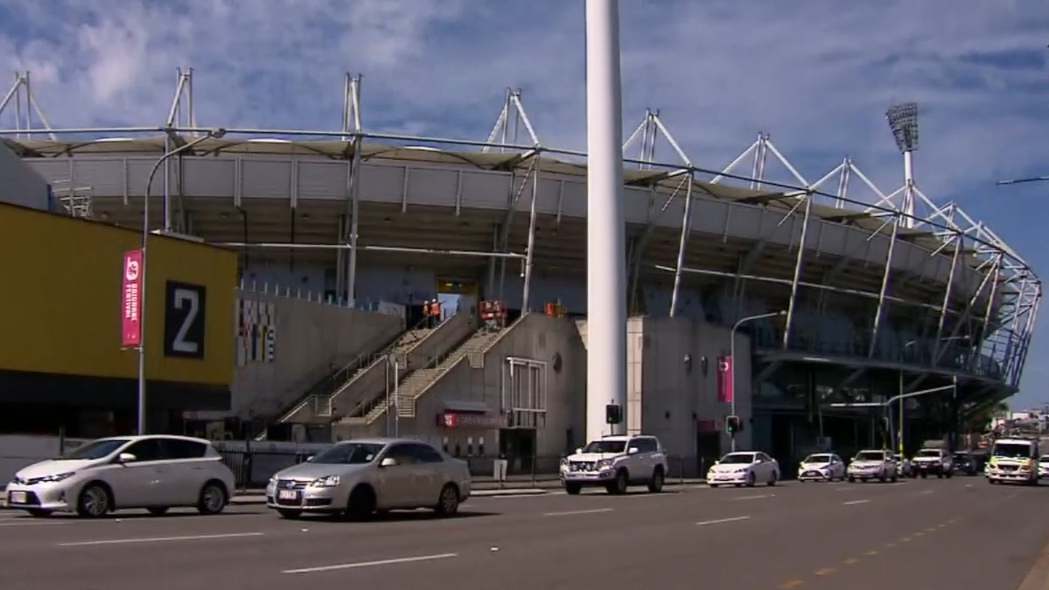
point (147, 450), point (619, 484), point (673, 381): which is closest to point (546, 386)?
point (673, 381)

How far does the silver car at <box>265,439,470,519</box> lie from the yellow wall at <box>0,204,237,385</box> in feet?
59.5

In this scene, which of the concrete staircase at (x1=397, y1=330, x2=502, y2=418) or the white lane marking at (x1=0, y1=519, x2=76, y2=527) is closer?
the white lane marking at (x1=0, y1=519, x2=76, y2=527)

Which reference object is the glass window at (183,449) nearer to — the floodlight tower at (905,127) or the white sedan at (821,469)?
the white sedan at (821,469)

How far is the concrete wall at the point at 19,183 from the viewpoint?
1938 inches

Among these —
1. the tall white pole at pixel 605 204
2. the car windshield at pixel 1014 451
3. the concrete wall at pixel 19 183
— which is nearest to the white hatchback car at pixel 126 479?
the concrete wall at pixel 19 183

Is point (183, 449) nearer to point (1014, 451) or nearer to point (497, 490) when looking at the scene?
point (497, 490)

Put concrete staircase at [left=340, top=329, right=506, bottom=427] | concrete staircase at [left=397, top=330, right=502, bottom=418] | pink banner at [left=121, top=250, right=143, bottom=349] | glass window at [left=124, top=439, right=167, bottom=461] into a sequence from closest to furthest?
1. glass window at [left=124, top=439, right=167, bottom=461]
2. pink banner at [left=121, top=250, right=143, bottom=349]
3. concrete staircase at [left=340, top=329, right=506, bottom=427]
4. concrete staircase at [left=397, top=330, right=502, bottom=418]

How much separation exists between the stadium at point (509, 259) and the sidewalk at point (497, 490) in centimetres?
713

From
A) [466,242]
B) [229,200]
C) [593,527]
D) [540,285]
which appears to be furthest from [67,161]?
[593,527]

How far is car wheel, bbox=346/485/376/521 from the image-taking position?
2392 cm

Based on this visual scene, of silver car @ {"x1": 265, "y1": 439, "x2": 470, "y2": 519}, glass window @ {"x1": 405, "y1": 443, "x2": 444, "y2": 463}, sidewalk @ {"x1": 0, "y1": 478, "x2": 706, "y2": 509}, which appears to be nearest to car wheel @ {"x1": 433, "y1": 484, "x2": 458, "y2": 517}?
silver car @ {"x1": 265, "y1": 439, "x2": 470, "y2": 519}

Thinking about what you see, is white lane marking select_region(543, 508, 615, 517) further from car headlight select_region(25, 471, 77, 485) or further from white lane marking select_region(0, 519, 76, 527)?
white lane marking select_region(0, 519, 76, 527)

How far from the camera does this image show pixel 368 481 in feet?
79.5

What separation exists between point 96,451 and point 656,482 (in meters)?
23.1
